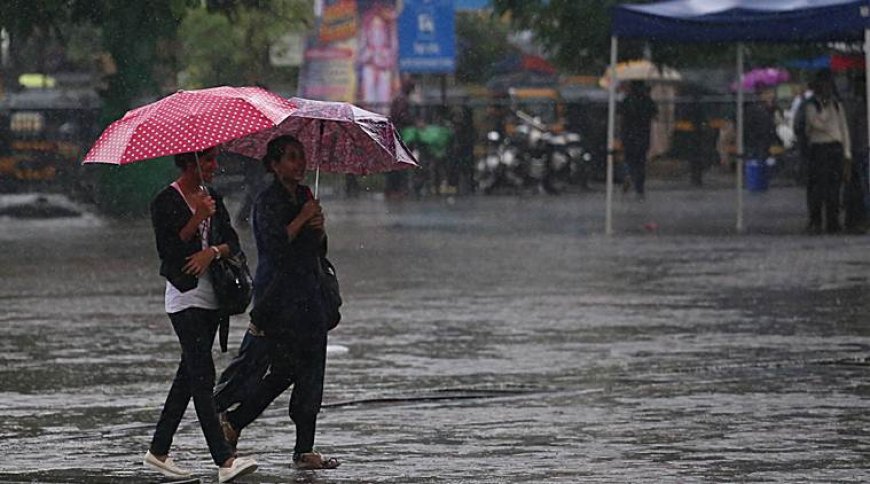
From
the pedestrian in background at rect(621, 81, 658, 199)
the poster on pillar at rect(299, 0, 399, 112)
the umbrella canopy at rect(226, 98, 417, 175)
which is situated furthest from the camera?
the poster on pillar at rect(299, 0, 399, 112)

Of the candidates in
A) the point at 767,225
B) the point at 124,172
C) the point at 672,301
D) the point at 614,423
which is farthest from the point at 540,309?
the point at 124,172

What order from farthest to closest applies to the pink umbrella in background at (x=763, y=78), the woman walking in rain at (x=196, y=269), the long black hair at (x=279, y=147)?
1. the pink umbrella in background at (x=763, y=78)
2. the long black hair at (x=279, y=147)
3. the woman walking in rain at (x=196, y=269)

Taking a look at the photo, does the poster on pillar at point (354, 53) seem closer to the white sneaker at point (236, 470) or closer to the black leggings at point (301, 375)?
the black leggings at point (301, 375)

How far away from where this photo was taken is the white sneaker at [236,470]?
9.50 meters

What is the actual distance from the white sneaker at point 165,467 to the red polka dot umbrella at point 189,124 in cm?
129

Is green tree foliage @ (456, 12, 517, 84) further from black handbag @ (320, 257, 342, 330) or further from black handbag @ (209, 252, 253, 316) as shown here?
black handbag @ (209, 252, 253, 316)

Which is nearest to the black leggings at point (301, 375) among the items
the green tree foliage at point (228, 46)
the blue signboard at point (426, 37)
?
the blue signboard at point (426, 37)

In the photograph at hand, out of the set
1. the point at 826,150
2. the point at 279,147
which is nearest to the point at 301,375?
the point at 279,147

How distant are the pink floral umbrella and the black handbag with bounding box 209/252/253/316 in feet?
2.65

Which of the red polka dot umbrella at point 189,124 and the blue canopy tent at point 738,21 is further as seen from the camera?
the blue canopy tent at point 738,21

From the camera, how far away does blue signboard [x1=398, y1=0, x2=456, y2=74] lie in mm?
40812

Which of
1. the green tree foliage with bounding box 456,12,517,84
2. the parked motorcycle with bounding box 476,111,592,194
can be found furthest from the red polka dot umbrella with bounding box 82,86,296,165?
the green tree foliage with bounding box 456,12,517,84

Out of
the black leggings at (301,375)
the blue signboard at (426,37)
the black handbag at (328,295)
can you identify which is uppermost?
the blue signboard at (426,37)

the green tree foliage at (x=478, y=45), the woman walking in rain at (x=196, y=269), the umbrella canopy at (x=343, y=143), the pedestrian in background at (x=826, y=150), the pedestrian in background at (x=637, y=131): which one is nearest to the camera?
the woman walking in rain at (x=196, y=269)
